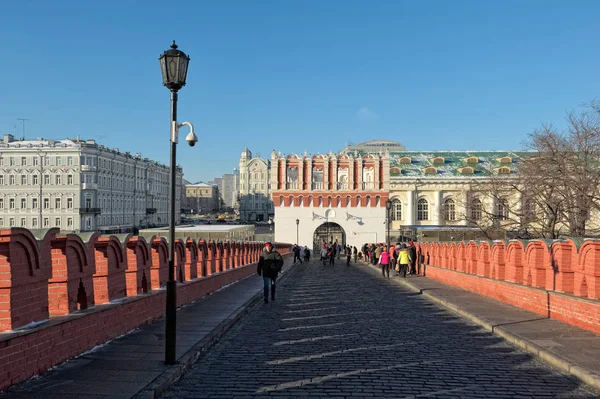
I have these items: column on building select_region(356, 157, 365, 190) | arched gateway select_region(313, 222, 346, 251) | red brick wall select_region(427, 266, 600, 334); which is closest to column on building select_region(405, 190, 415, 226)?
arched gateway select_region(313, 222, 346, 251)

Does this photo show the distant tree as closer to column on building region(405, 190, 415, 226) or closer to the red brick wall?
the red brick wall

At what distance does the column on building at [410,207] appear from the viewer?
259 ft

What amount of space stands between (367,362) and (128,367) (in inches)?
132

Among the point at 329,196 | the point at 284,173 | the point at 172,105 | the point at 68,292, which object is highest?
the point at 284,173

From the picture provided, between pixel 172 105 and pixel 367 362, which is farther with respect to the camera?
pixel 172 105

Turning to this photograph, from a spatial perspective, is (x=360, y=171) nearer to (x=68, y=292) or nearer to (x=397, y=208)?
(x=397, y=208)

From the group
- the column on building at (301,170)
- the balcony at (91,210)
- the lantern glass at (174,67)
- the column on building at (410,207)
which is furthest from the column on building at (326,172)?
the lantern glass at (174,67)

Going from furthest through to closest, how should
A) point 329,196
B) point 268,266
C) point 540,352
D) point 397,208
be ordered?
point 397,208, point 329,196, point 268,266, point 540,352

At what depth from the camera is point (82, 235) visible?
370 inches

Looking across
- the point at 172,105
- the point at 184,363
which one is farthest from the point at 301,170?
the point at 184,363

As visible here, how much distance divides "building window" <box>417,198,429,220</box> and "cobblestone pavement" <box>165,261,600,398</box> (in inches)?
2641

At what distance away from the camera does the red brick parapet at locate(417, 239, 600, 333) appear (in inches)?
445

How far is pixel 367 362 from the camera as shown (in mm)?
8570

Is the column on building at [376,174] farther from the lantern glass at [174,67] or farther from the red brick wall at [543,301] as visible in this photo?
the lantern glass at [174,67]
